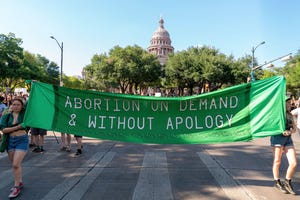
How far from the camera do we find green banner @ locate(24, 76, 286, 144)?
552 centimetres

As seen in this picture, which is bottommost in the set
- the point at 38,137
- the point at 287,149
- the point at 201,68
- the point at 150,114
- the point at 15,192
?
the point at 15,192

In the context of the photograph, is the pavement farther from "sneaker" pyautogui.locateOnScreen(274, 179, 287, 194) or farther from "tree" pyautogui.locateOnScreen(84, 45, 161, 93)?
"tree" pyautogui.locateOnScreen(84, 45, 161, 93)

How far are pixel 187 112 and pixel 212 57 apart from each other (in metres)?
43.6

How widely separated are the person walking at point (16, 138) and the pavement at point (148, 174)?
38cm

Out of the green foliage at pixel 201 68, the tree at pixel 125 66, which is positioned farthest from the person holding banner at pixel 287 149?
the tree at pixel 125 66

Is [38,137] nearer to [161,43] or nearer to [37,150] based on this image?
[37,150]

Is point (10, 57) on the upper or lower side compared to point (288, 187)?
upper

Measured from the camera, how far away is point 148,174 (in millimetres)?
6340

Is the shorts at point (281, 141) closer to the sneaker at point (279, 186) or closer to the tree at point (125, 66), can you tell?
the sneaker at point (279, 186)

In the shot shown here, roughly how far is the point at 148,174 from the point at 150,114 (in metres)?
1.36

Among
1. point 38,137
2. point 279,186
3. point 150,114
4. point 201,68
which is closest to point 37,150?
point 38,137

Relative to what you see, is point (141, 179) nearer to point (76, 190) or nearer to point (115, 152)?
point (76, 190)

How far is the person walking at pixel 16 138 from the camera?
16.2 feet

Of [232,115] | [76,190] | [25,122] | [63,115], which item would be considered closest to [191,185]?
[232,115]
